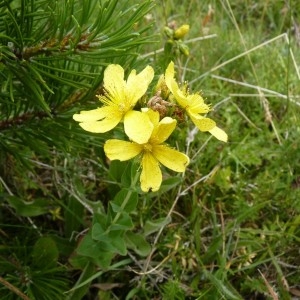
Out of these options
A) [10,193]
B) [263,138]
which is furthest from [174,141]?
[10,193]

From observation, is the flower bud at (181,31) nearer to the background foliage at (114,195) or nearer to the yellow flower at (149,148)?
the background foliage at (114,195)

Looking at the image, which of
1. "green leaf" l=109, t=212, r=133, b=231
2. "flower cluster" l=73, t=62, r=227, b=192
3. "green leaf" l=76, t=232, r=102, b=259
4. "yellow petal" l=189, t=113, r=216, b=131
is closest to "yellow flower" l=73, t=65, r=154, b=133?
"flower cluster" l=73, t=62, r=227, b=192

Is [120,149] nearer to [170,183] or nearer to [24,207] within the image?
[170,183]

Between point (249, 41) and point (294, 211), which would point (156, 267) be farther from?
point (249, 41)

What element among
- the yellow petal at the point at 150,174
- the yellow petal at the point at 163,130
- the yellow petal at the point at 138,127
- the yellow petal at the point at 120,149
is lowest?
the yellow petal at the point at 150,174

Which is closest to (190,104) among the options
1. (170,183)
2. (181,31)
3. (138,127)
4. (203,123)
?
(203,123)

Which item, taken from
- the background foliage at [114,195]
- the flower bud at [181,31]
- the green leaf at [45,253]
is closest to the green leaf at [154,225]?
the background foliage at [114,195]
